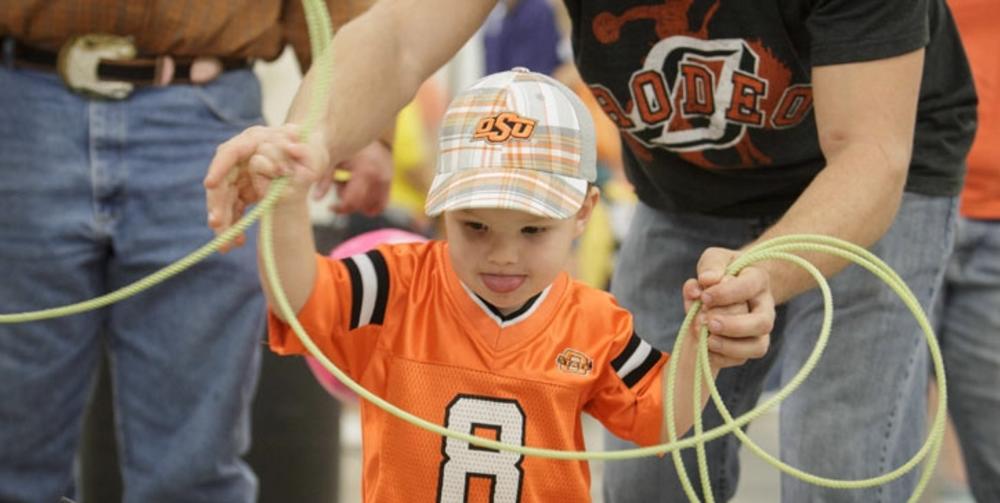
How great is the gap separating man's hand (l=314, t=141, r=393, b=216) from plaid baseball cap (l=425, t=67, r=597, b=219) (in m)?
0.60

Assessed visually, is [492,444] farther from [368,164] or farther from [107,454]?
[107,454]

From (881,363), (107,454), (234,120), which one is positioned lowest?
(107,454)

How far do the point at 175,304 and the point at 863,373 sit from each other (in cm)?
116

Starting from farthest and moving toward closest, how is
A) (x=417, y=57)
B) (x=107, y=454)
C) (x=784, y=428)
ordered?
(x=107, y=454) < (x=784, y=428) < (x=417, y=57)

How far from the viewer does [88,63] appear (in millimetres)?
2465

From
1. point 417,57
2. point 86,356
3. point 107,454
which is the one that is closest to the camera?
point 417,57

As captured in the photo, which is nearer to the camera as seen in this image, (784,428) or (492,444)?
(492,444)

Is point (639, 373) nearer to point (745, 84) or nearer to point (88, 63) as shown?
point (745, 84)

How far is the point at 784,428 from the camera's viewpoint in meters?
A: 2.38

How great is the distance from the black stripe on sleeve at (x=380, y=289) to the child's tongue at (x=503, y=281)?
0.17 meters

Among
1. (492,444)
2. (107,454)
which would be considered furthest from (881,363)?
(107,454)

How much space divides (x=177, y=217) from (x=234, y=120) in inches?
8.3

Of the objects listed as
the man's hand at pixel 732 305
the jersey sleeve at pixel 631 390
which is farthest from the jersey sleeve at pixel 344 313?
the man's hand at pixel 732 305

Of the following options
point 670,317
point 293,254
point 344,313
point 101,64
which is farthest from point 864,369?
point 101,64
